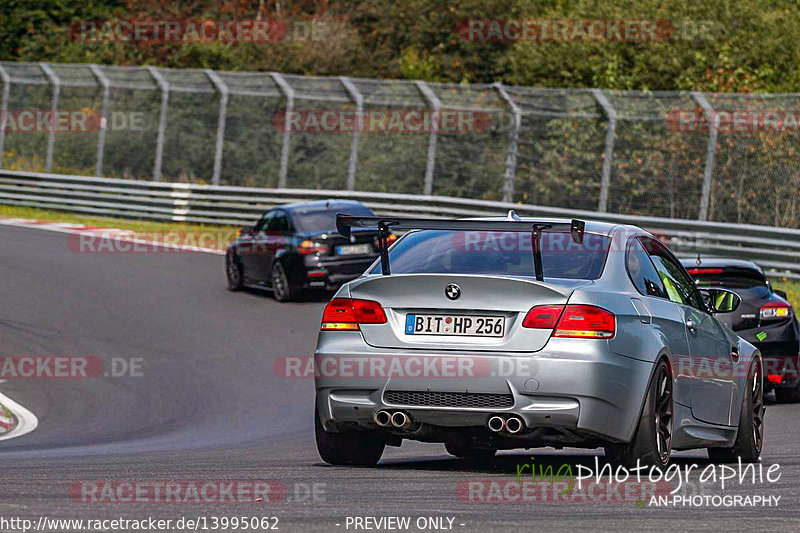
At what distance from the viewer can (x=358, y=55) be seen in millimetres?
47438

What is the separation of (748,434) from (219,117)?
2282 centimetres

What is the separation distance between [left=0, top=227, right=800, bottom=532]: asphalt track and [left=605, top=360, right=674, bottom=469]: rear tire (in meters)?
0.39

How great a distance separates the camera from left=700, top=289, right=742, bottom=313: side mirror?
9336 mm

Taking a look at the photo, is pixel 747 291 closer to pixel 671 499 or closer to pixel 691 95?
pixel 671 499

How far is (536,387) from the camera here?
25.5ft

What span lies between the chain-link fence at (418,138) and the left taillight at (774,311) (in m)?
9.31

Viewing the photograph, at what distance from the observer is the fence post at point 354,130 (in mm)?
29000

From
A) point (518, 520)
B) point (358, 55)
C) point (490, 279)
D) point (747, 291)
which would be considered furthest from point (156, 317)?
point (358, 55)

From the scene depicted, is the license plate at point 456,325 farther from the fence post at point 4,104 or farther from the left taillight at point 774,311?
the fence post at point 4,104

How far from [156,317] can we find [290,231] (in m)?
2.70

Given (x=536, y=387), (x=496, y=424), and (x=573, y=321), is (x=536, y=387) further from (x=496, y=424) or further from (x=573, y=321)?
(x=573, y=321)

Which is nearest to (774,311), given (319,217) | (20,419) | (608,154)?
(20,419)

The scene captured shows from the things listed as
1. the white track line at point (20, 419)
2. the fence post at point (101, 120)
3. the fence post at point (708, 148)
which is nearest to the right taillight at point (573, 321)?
the white track line at point (20, 419)

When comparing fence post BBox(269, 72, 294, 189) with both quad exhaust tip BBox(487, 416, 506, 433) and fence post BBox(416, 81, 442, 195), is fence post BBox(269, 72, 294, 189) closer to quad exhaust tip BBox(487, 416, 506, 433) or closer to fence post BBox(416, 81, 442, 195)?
fence post BBox(416, 81, 442, 195)
